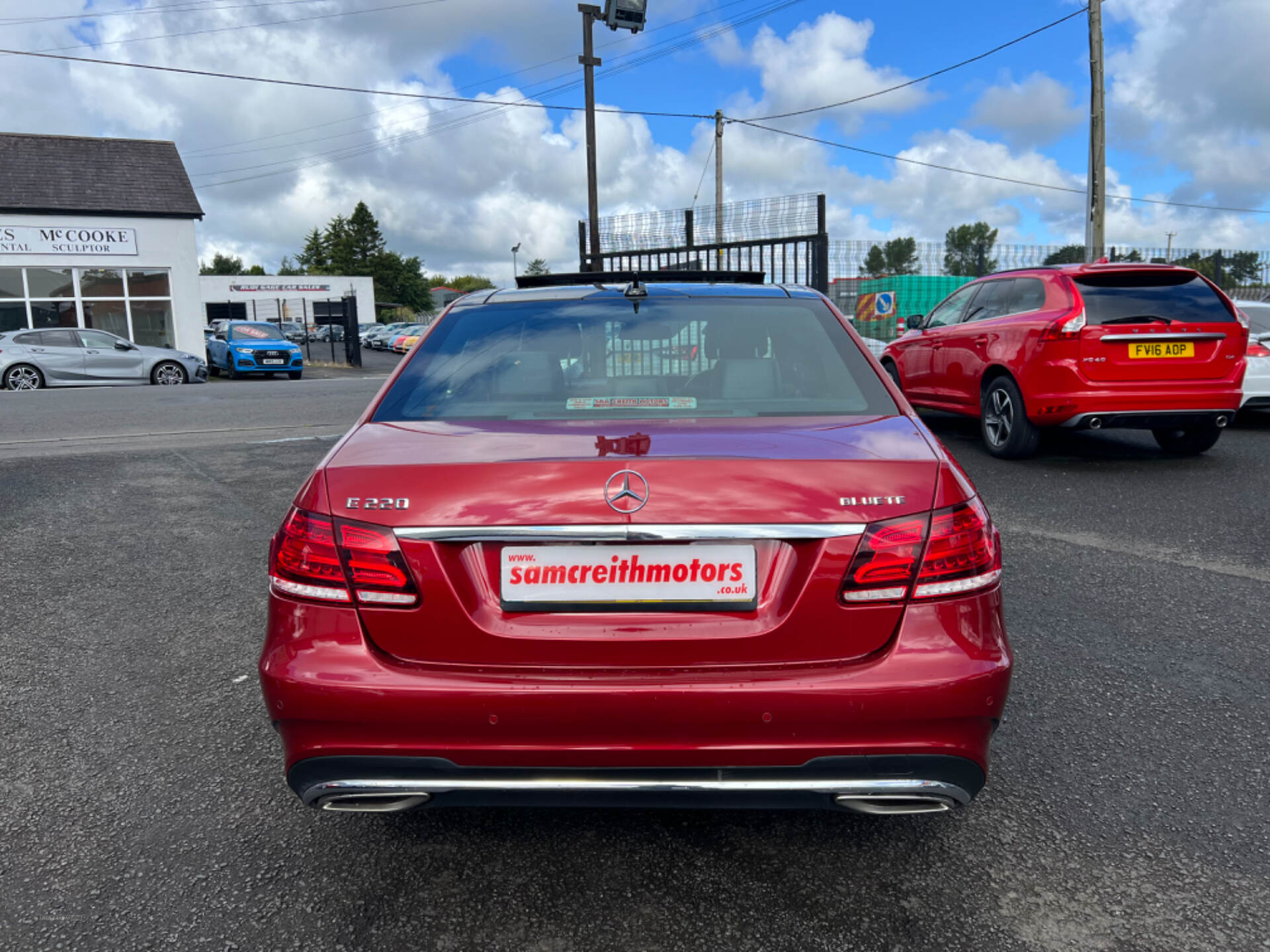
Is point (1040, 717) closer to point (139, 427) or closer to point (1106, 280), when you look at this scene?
point (1106, 280)

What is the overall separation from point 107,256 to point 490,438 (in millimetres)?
31482

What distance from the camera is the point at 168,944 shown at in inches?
82.3

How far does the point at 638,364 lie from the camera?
110 inches

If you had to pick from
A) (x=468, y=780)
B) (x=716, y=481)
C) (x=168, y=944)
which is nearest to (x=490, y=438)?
(x=716, y=481)

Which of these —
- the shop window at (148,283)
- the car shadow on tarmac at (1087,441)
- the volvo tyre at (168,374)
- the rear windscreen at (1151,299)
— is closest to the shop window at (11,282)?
the shop window at (148,283)

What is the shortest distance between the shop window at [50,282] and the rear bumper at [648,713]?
31.7 m

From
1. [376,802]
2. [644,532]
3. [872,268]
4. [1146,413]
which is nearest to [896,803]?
[644,532]

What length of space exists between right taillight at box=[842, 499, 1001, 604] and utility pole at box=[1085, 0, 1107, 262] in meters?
16.4

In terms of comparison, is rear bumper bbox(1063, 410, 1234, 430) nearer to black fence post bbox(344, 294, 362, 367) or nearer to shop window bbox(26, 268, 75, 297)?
black fence post bbox(344, 294, 362, 367)

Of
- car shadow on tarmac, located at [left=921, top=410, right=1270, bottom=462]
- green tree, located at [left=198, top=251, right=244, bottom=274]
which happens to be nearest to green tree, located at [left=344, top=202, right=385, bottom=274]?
green tree, located at [left=198, top=251, right=244, bottom=274]

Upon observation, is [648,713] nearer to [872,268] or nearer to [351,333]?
[872,268]

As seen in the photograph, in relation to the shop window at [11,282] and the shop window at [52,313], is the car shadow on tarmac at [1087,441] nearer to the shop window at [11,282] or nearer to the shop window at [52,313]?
the shop window at [52,313]

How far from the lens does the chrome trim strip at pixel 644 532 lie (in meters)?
1.97

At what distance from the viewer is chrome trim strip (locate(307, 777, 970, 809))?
2033 mm
